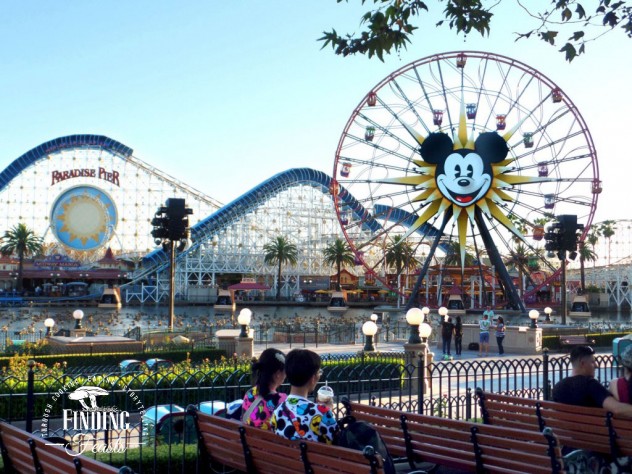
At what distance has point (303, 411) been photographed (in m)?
5.60

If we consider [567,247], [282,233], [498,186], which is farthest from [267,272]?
[567,247]

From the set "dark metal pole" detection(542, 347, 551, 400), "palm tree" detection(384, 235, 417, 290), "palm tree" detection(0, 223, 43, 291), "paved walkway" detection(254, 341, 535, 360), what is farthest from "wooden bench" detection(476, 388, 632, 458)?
"palm tree" detection(0, 223, 43, 291)

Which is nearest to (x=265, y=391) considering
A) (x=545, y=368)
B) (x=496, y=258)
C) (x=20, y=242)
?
(x=545, y=368)

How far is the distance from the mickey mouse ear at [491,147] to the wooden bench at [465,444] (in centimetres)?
→ 3394

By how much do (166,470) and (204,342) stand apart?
17.9m

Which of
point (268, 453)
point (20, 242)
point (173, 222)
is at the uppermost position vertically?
point (20, 242)

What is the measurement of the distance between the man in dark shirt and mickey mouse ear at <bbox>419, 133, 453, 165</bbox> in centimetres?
3339

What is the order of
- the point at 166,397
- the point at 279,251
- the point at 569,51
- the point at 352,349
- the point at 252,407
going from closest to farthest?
the point at 252,407, the point at 569,51, the point at 166,397, the point at 352,349, the point at 279,251

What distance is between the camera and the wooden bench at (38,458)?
15.5 ft

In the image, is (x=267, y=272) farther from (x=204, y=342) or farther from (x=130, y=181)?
(x=204, y=342)

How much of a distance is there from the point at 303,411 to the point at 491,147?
117 ft

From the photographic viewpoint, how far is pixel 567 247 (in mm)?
31078

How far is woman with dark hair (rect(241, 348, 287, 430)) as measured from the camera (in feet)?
20.0

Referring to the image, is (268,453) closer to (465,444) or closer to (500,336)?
(465,444)
